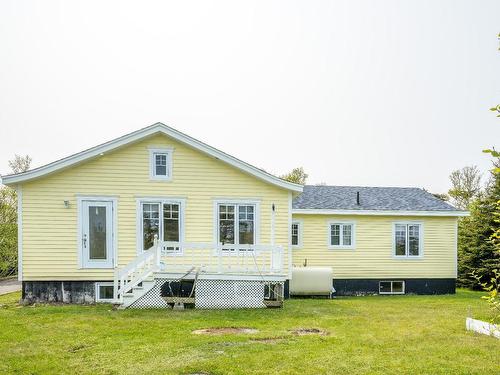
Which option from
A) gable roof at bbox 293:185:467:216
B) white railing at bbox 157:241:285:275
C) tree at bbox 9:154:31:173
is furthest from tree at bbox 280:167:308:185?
white railing at bbox 157:241:285:275

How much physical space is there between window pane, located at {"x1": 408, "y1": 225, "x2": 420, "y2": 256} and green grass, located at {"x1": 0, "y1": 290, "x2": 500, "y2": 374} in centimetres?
645

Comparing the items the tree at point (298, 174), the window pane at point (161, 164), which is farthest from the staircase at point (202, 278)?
the tree at point (298, 174)

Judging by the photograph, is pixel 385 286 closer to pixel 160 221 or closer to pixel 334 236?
pixel 334 236

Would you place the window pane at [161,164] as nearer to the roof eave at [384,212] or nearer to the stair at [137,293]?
the stair at [137,293]

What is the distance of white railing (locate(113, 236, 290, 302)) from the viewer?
41.8 ft

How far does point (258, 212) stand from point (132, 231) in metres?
4.23

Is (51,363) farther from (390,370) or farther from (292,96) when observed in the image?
(292,96)

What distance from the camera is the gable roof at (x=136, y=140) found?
13531mm

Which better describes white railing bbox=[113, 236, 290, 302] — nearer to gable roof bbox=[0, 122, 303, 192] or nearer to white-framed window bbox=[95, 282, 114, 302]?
white-framed window bbox=[95, 282, 114, 302]

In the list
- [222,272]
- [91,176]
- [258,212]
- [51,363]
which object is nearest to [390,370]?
[51,363]

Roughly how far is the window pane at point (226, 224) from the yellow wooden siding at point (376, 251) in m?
4.44

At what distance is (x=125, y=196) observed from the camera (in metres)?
14.2

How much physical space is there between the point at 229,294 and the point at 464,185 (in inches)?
1257

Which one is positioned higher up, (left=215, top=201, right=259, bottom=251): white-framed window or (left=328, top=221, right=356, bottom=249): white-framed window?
(left=215, top=201, right=259, bottom=251): white-framed window
